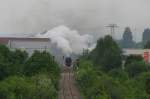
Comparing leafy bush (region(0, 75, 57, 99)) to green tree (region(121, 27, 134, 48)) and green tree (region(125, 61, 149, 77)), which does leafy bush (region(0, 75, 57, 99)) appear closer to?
green tree (region(125, 61, 149, 77))

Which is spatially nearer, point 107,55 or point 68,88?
point 68,88

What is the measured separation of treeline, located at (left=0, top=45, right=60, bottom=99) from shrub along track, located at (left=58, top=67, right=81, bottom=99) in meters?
0.86

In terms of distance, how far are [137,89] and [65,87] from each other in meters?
11.7

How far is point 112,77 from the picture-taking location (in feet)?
138

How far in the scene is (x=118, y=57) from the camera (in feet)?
186

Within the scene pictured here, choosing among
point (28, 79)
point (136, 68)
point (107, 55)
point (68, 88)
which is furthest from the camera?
point (107, 55)

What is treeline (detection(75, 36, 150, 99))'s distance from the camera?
32250mm

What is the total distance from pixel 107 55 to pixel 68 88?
13023mm

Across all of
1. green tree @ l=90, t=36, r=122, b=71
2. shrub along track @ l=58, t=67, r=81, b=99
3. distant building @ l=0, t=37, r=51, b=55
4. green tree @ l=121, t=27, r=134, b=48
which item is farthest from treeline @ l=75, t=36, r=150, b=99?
green tree @ l=121, t=27, r=134, b=48

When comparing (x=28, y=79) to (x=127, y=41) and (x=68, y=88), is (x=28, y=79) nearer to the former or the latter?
(x=68, y=88)

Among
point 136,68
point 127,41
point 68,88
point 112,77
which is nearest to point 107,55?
point 136,68

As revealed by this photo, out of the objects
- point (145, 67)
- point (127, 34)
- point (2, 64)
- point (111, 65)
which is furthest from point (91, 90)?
point (127, 34)

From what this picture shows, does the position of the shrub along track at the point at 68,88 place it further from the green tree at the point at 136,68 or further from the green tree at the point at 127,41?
the green tree at the point at 127,41

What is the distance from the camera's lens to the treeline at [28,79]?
102 feet
